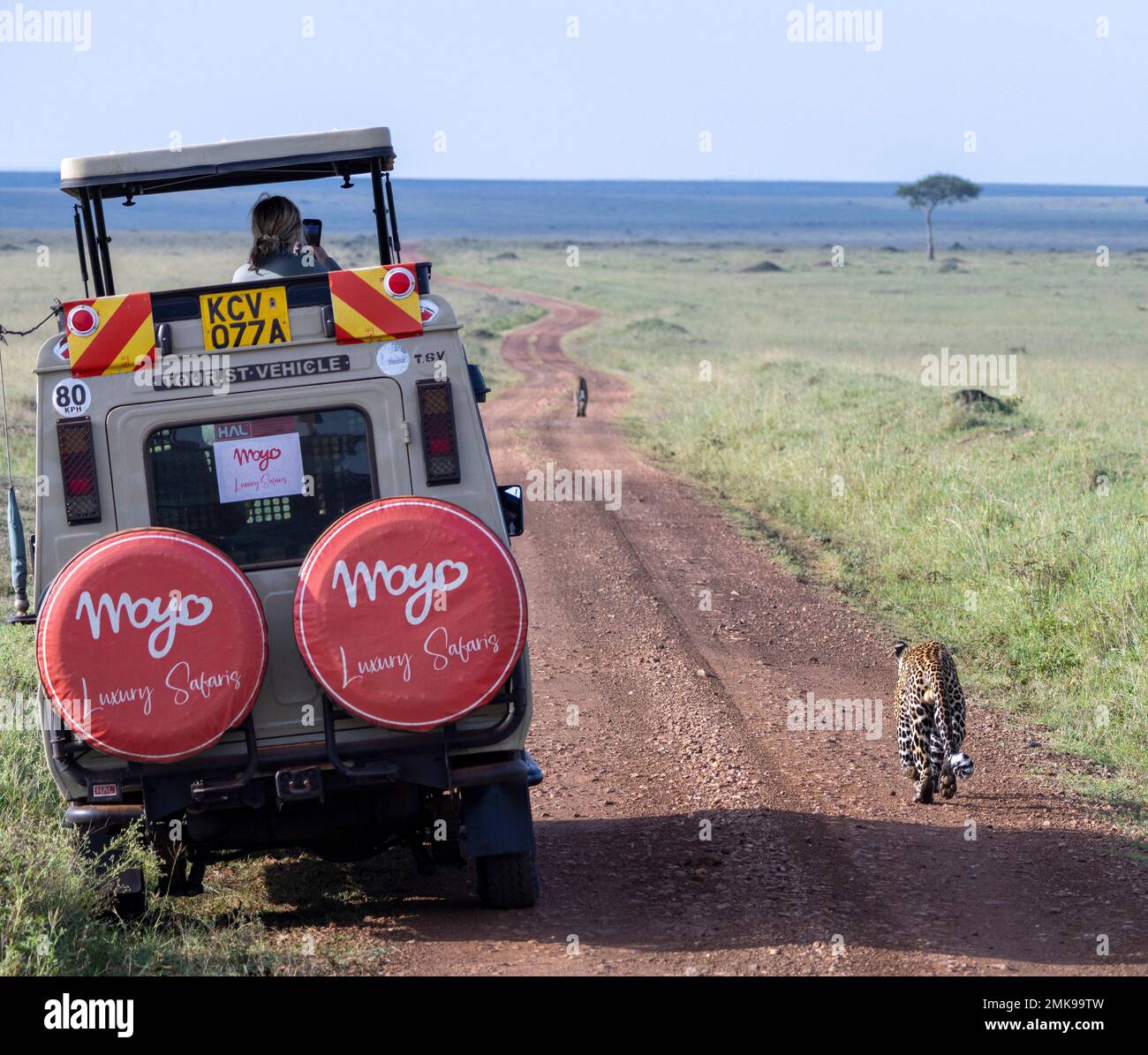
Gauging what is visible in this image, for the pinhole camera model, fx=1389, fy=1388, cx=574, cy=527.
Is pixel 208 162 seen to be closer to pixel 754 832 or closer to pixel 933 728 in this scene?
pixel 754 832

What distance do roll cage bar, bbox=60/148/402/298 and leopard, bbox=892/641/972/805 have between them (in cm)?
316

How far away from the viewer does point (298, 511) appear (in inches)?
192

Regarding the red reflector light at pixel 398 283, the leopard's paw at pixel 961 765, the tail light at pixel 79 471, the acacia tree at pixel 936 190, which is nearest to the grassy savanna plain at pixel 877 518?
the leopard's paw at pixel 961 765

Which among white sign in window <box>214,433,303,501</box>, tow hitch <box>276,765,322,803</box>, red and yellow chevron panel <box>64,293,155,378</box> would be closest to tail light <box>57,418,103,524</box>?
red and yellow chevron panel <box>64,293,155,378</box>

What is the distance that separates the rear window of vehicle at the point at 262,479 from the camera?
4832 millimetres

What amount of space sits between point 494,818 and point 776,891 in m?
1.17

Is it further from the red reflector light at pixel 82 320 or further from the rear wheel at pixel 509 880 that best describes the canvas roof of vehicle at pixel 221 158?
the rear wheel at pixel 509 880

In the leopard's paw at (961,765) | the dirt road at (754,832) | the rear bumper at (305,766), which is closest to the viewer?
the rear bumper at (305,766)

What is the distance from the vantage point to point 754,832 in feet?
19.7

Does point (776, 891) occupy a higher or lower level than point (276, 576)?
lower

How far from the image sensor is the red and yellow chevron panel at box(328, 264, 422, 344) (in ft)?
15.8

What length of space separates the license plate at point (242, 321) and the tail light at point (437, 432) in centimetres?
52

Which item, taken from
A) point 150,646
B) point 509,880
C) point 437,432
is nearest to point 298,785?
point 150,646
